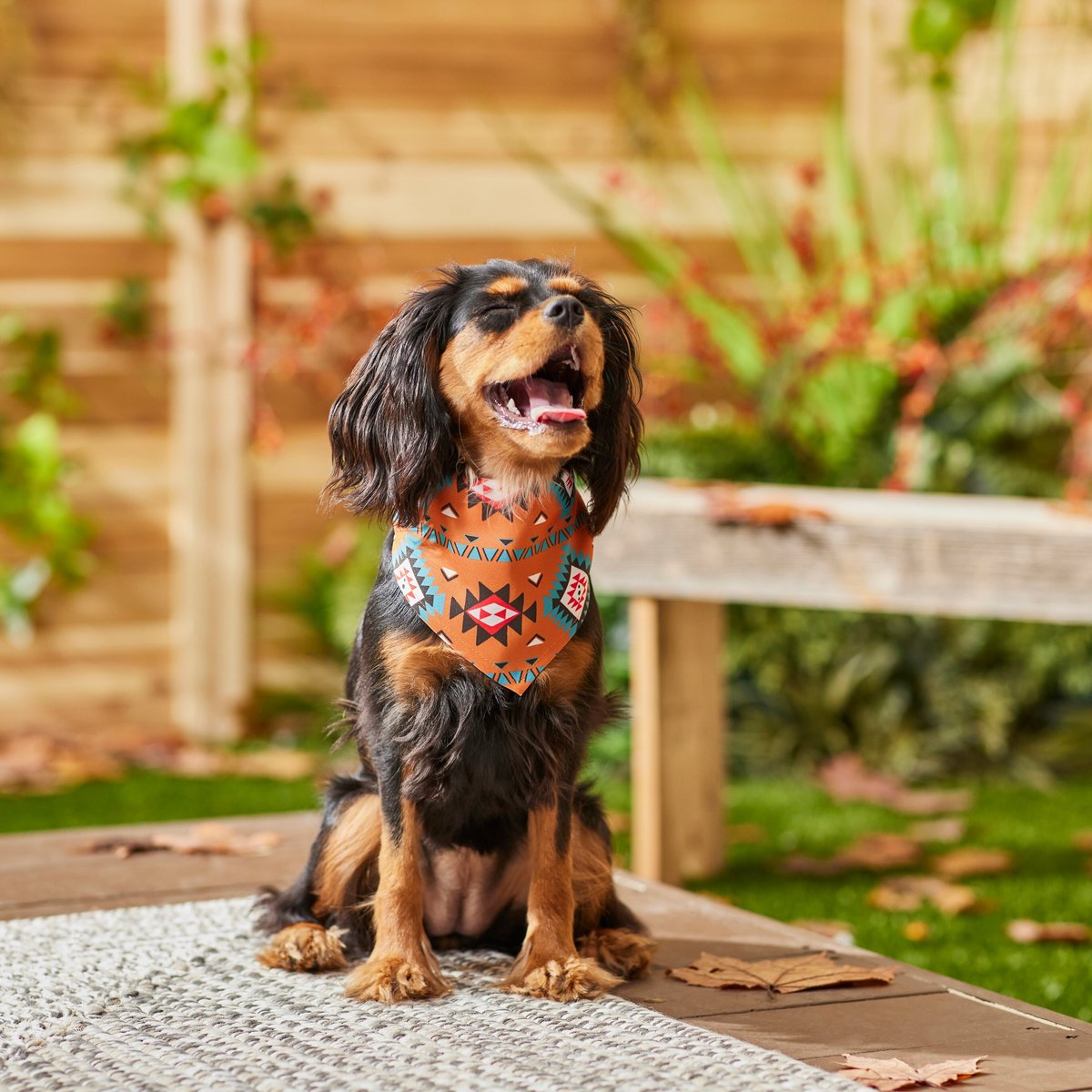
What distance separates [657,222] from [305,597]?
78.9 inches

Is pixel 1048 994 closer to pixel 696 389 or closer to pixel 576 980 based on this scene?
pixel 576 980

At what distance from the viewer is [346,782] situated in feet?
8.42

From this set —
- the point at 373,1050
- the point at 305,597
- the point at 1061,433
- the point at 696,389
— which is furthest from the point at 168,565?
the point at 373,1050

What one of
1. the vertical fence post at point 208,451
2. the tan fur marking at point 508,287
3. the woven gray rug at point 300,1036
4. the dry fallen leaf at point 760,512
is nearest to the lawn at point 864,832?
the vertical fence post at point 208,451

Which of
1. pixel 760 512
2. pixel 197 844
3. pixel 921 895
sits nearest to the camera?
pixel 197 844

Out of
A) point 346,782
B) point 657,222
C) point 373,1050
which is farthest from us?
point 657,222

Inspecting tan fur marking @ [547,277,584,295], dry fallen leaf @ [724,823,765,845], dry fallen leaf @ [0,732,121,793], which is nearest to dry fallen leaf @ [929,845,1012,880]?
dry fallen leaf @ [724,823,765,845]

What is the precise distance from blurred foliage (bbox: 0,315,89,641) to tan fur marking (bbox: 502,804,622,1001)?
3.62 meters

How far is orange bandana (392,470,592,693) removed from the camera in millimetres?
2332

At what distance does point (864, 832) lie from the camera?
477cm

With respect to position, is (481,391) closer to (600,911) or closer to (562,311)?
(562,311)

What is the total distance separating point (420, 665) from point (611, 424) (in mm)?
468

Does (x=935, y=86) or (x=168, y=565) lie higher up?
(x=935, y=86)

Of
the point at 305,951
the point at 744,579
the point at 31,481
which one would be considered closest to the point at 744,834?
the point at 744,579
